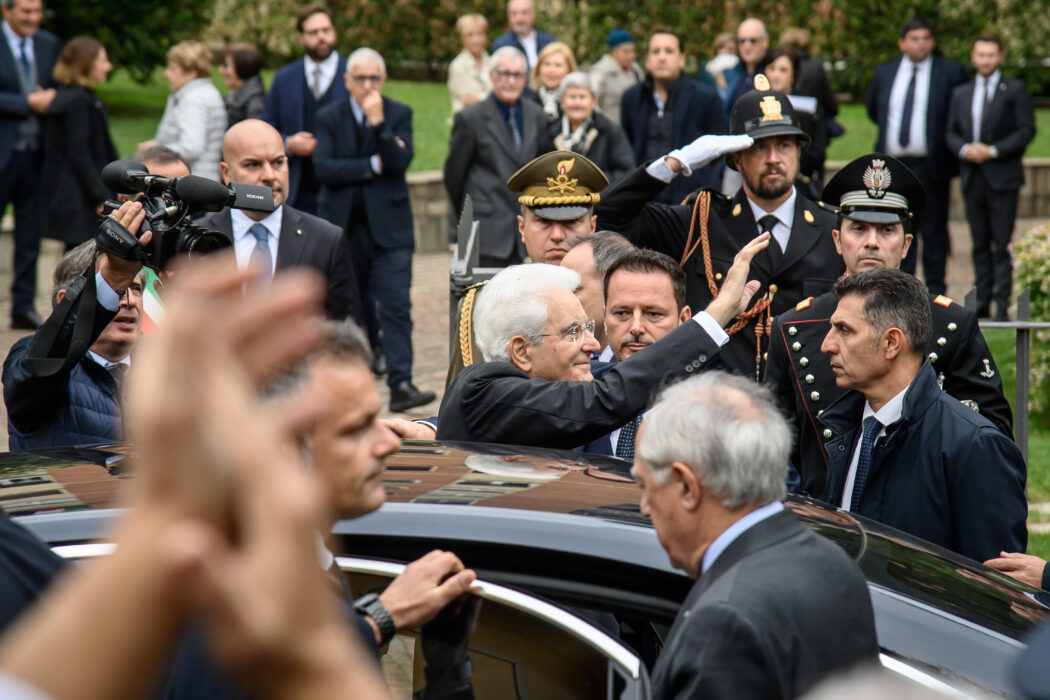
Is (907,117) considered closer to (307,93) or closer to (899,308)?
(307,93)

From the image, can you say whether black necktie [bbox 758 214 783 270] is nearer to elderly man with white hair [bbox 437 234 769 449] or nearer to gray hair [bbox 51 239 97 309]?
elderly man with white hair [bbox 437 234 769 449]

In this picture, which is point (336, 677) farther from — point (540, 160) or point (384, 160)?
point (384, 160)

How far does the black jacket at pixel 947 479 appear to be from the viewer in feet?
12.6


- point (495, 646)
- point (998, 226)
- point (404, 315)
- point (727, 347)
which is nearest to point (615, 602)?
point (495, 646)

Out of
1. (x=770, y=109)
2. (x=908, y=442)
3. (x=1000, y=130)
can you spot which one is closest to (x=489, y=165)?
(x=770, y=109)

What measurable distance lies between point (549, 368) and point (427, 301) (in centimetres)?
816

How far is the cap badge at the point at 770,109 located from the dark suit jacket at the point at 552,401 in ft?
7.11

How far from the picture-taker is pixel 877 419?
4117 millimetres

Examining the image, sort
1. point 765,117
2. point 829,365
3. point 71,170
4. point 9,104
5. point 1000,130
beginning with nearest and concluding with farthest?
point 829,365 < point 765,117 < point 9,104 < point 71,170 < point 1000,130

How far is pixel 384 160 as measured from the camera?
8555 millimetres

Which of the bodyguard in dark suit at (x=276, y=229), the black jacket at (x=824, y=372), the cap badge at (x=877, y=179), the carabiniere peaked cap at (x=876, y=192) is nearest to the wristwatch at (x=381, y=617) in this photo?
the black jacket at (x=824, y=372)

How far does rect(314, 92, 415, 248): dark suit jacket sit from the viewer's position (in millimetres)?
8562

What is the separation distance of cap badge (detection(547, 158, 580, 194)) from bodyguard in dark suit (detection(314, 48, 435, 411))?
2.46 metres

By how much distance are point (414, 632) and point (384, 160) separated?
21.1ft
